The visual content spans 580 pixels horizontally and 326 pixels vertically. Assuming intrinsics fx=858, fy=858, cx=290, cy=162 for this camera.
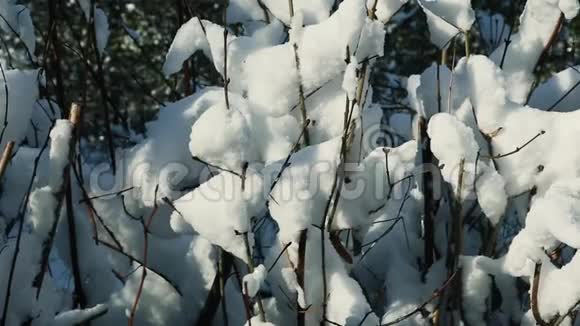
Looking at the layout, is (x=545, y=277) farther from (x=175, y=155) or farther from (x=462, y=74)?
(x=175, y=155)

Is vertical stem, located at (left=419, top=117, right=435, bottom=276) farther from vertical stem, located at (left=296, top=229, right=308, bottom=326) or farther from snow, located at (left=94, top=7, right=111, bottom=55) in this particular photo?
snow, located at (left=94, top=7, right=111, bottom=55)

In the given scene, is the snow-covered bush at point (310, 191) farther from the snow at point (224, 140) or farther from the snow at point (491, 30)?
the snow at point (491, 30)

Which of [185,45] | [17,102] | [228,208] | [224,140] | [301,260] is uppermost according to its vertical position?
[185,45]

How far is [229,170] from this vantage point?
1410 mm

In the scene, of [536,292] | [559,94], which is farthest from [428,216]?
[559,94]

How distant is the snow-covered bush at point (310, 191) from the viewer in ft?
4.67

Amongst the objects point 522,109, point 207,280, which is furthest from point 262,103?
point 522,109

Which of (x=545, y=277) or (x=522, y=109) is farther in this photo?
(x=522, y=109)

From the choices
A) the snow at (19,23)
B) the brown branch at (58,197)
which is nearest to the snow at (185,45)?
the snow at (19,23)

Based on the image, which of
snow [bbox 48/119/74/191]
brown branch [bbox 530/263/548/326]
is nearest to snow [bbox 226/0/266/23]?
snow [bbox 48/119/74/191]

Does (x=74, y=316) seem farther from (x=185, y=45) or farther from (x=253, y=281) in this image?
(x=185, y=45)

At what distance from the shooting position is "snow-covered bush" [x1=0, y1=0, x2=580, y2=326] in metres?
1.42

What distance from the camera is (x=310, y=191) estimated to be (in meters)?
1.45

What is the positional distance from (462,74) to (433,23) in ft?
0.49
